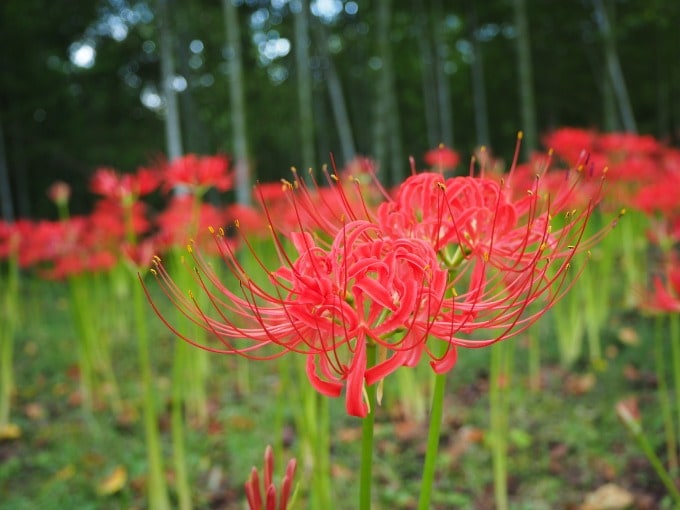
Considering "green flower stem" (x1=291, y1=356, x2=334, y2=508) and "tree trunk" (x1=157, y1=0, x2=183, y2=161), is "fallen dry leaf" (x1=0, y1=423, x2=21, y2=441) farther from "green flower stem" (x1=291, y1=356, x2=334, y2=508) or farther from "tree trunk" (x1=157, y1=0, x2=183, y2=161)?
"tree trunk" (x1=157, y1=0, x2=183, y2=161)

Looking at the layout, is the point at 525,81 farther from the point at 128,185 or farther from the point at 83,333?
the point at 128,185

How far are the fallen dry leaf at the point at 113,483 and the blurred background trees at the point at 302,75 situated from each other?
6.85 m

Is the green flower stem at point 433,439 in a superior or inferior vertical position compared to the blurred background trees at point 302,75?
inferior

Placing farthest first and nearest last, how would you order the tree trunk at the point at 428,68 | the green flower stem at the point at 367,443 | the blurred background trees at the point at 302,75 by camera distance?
1. the tree trunk at the point at 428,68
2. the blurred background trees at the point at 302,75
3. the green flower stem at the point at 367,443

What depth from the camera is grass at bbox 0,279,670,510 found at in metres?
2.48

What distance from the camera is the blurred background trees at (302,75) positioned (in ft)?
36.7

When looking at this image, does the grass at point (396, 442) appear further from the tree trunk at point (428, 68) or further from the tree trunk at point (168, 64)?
the tree trunk at point (428, 68)

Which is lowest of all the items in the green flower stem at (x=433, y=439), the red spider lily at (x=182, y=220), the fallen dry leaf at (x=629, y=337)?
the fallen dry leaf at (x=629, y=337)

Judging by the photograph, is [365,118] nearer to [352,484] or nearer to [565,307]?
[565,307]

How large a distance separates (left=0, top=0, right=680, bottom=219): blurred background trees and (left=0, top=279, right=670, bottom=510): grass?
5.78 metres

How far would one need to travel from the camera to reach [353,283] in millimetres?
809

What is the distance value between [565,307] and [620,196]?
0.85 metres

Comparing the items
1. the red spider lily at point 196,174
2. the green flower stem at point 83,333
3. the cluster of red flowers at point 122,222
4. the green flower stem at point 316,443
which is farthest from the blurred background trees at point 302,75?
the green flower stem at point 316,443

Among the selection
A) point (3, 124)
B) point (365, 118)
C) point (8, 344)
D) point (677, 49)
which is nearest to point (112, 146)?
point (3, 124)
